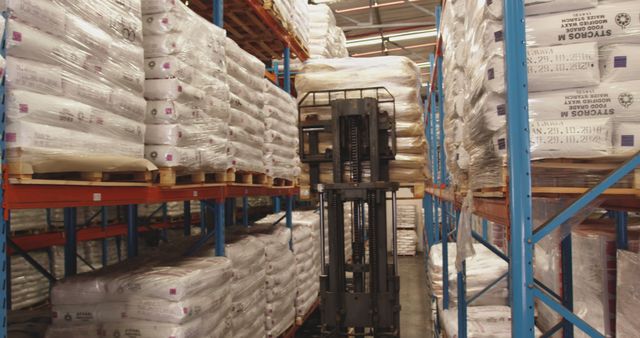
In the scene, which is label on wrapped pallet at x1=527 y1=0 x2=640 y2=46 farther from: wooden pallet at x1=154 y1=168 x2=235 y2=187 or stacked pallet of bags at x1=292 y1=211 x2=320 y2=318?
stacked pallet of bags at x1=292 y1=211 x2=320 y2=318

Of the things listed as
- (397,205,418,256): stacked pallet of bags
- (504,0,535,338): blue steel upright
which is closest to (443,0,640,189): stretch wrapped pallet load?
(504,0,535,338): blue steel upright

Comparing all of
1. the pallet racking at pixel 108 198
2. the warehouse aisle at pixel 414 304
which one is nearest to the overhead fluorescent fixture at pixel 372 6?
the pallet racking at pixel 108 198

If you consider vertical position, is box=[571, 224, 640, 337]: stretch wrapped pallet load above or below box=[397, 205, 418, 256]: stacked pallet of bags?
above

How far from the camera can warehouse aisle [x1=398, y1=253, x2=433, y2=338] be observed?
7.95m

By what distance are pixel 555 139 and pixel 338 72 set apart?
3092mm

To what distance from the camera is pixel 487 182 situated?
2.99 m

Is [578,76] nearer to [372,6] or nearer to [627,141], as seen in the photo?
[627,141]

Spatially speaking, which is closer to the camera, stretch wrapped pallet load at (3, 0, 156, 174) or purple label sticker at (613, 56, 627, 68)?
stretch wrapped pallet load at (3, 0, 156, 174)

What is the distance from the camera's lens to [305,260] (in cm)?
775

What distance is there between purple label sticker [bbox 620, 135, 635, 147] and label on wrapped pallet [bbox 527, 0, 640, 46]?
49 cm

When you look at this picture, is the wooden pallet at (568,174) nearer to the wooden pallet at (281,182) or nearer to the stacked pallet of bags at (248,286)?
the stacked pallet of bags at (248,286)

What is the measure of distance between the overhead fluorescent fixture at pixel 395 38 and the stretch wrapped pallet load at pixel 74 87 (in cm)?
1178

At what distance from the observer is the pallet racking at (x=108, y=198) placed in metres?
2.17

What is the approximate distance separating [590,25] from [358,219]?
8.39ft
